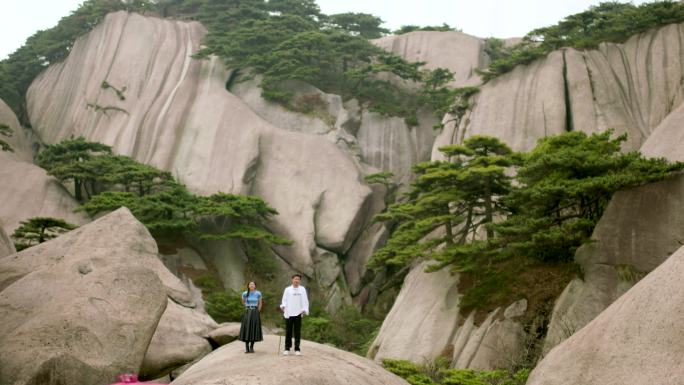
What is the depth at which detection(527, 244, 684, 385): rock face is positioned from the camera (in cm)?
702

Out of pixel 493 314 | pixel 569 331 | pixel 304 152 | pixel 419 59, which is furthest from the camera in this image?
pixel 419 59

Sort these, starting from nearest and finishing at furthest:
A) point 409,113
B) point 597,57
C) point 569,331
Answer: point 569,331 → point 597,57 → point 409,113

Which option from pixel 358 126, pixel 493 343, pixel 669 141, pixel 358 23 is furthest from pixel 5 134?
pixel 669 141

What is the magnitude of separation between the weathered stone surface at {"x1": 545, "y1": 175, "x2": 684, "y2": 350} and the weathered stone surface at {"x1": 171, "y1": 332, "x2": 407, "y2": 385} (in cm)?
599

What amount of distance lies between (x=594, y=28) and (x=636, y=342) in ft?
78.6

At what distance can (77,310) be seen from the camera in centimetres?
1141

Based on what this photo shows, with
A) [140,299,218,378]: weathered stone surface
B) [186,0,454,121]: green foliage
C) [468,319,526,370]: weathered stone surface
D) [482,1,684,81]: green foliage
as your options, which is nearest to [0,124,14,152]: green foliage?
[186,0,454,121]: green foliage

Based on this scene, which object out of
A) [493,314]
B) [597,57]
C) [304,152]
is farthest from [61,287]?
[597,57]

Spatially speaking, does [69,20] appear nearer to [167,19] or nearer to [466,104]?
[167,19]

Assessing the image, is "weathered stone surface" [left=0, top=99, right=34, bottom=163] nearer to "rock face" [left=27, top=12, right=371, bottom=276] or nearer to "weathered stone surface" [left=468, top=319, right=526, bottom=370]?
"rock face" [left=27, top=12, right=371, bottom=276]

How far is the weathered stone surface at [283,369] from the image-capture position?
8023mm

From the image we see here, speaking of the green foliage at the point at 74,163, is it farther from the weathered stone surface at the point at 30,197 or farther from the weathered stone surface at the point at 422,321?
the weathered stone surface at the point at 422,321

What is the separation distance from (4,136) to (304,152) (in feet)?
52.6

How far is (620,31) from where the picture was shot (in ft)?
88.8
